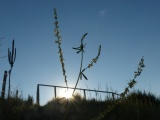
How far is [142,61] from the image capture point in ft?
8.26

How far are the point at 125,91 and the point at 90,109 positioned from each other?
789 cm

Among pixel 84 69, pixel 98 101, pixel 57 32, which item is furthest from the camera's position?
pixel 98 101

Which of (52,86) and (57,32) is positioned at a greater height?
(52,86)

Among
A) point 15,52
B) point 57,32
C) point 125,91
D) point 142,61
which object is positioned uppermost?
point 15,52

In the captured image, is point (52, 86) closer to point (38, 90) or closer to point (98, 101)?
point (38, 90)

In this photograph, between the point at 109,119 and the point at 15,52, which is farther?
the point at 109,119

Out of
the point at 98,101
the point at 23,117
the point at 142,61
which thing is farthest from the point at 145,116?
the point at 142,61

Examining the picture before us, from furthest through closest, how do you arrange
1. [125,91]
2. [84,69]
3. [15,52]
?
[15,52], [125,91], [84,69]

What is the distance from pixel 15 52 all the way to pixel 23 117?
3.40m

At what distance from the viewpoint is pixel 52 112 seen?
10047 mm

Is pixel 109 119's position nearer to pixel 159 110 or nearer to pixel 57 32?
pixel 159 110

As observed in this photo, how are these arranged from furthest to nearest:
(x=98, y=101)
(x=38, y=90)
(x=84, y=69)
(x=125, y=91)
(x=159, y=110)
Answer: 1. (x=38, y=90)
2. (x=98, y=101)
3. (x=159, y=110)
4. (x=125, y=91)
5. (x=84, y=69)

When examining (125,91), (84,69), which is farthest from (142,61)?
(84,69)

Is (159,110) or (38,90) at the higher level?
(38,90)
